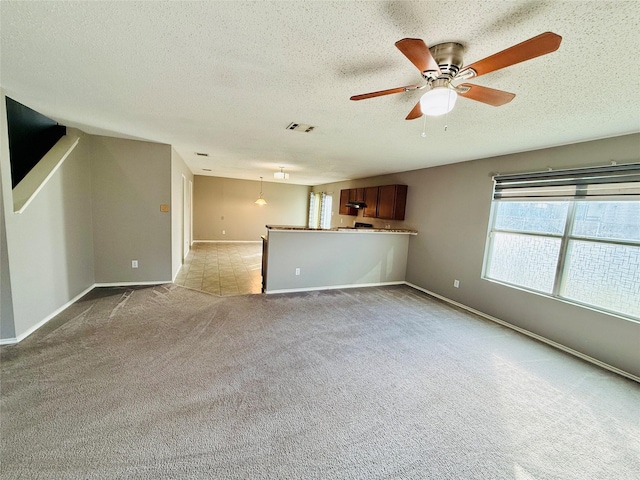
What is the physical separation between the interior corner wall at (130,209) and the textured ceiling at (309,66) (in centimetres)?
82

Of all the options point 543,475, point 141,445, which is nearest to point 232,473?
point 141,445

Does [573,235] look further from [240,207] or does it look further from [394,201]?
[240,207]

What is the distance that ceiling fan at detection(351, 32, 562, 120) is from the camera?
1135 mm

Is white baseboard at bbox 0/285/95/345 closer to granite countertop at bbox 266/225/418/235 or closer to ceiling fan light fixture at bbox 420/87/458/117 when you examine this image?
granite countertop at bbox 266/225/418/235

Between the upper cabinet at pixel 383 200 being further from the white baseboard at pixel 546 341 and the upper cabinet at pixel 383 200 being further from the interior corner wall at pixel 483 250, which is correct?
the white baseboard at pixel 546 341

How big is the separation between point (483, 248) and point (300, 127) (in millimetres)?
3181

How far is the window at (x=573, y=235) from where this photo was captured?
8.54ft

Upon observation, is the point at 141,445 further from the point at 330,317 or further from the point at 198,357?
the point at 330,317

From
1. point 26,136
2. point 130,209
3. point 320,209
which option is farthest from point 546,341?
point 320,209

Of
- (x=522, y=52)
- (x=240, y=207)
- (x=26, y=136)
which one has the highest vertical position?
(x=522, y=52)

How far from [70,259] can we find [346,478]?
4.09m

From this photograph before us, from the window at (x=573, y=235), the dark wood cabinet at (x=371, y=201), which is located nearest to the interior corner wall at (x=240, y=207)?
the dark wood cabinet at (x=371, y=201)

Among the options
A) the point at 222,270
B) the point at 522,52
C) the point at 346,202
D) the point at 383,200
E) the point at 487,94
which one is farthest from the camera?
the point at 346,202

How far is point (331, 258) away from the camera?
475cm
